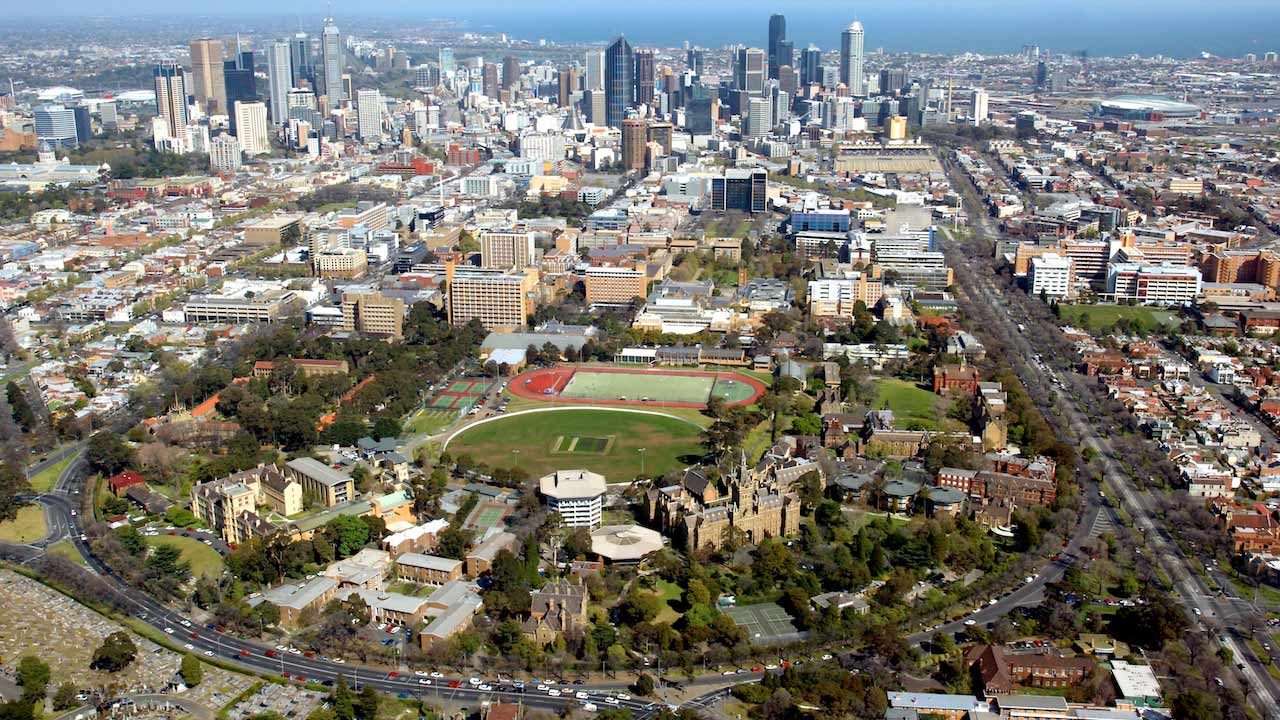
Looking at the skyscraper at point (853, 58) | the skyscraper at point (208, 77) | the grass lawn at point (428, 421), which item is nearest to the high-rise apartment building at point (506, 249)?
the grass lawn at point (428, 421)

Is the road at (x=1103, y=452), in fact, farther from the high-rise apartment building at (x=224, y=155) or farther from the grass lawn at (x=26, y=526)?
the high-rise apartment building at (x=224, y=155)

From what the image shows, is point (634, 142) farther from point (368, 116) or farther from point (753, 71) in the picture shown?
point (753, 71)

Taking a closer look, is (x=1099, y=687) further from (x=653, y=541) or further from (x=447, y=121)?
(x=447, y=121)

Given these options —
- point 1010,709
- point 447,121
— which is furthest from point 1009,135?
point 1010,709

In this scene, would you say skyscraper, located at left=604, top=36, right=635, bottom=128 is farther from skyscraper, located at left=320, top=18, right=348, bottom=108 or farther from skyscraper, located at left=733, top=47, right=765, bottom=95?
skyscraper, located at left=320, top=18, right=348, bottom=108

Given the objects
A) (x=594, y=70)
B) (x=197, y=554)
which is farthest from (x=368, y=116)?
(x=197, y=554)
